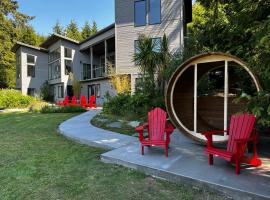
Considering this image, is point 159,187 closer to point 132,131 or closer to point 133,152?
point 133,152

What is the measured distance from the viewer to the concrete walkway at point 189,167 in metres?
3.74

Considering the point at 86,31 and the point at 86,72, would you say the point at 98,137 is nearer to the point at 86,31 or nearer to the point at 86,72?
the point at 86,72

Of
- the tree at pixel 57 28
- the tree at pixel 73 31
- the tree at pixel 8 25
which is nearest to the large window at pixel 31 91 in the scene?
the tree at pixel 8 25

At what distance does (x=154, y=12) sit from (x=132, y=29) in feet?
6.38

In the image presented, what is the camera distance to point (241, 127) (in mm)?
4723

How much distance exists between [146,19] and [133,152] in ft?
48.1

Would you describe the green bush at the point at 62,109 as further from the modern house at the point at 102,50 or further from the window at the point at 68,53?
the window at the point at 68,53

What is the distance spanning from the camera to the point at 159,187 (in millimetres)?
4062

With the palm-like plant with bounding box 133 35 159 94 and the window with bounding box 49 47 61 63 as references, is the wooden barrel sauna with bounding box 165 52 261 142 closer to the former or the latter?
the palm-like plant with bounding box 133 35 159 94

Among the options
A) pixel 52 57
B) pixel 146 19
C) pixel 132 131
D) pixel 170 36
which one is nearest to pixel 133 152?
pixel 132 131

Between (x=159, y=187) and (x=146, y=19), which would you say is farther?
(x=146, y=19)

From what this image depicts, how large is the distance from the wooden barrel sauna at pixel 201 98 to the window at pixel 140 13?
11.5m

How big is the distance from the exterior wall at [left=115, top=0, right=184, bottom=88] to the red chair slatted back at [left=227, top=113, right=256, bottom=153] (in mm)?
13148

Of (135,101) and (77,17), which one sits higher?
(77,17)
